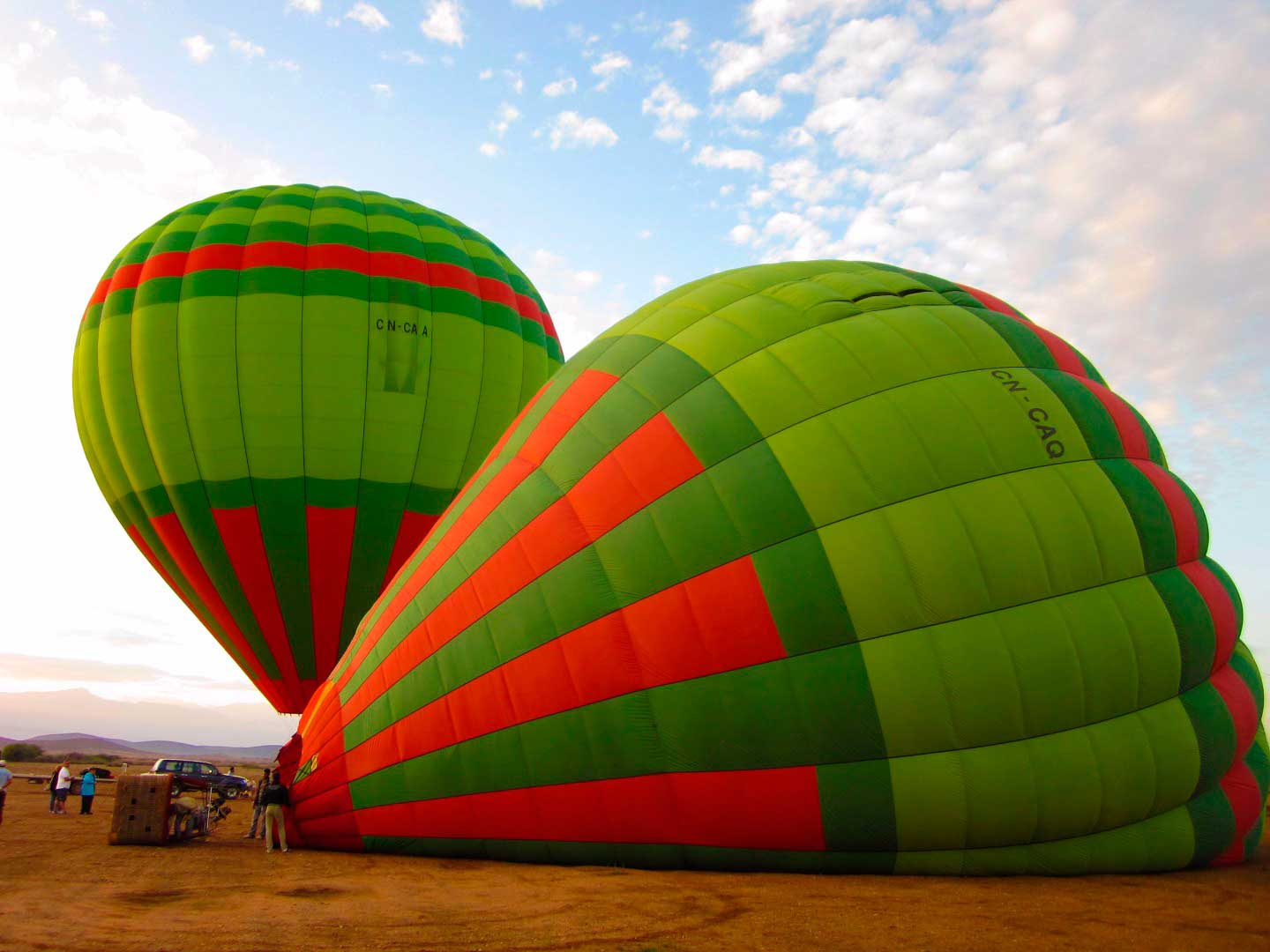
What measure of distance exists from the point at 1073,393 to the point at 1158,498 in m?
1.02

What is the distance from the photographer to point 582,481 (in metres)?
6.30

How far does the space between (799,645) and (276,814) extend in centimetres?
389

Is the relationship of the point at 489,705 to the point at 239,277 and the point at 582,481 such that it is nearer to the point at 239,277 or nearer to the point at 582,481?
the point at 582,481

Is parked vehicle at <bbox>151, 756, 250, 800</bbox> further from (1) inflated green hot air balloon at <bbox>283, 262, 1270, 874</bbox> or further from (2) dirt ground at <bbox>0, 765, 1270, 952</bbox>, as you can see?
(1) inflated green hot air balloon at <bbox>283, 262, 1270, 874</bbox>

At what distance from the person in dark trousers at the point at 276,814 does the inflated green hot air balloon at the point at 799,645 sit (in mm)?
159

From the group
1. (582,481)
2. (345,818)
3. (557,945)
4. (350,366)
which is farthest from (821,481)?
(350,366)

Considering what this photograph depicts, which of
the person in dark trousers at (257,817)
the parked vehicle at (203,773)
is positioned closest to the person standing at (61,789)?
the parked vehicle at (203,773)

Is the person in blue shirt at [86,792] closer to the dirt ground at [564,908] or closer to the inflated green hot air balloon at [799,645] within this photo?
the dirt ground at [564,908]

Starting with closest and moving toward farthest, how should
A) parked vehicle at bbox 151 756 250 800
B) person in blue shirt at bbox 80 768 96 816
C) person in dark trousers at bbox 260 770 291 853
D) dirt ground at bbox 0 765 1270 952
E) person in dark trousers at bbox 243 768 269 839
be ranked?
dirt ground at bbox 0 765 1270 952 → person in dark trousers at bbox 260 770 291 853 → person in dark trousers at bbox 243 768 269 839 → person in blue shirt at bbox 80 768 96 816 → parked vehicle at bbox 151 756 250 800

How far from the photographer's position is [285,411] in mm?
12453

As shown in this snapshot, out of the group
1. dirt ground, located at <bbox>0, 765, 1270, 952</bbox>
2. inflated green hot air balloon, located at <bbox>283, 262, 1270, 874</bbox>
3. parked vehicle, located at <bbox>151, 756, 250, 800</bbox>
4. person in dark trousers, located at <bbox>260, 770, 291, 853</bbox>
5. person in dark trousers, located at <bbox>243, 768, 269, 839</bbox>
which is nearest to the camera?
dirt ground, located at <bbox>0, 765, 1270, 952</bbox>

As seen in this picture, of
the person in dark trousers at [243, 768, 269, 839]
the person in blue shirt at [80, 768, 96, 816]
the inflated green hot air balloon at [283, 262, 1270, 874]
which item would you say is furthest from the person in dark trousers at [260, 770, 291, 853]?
the person in blue shirt at [80, 768, 96, 816]

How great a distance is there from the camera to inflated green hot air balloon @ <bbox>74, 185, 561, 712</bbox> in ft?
40.6

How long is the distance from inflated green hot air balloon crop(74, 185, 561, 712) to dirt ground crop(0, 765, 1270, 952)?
20.6 feet
